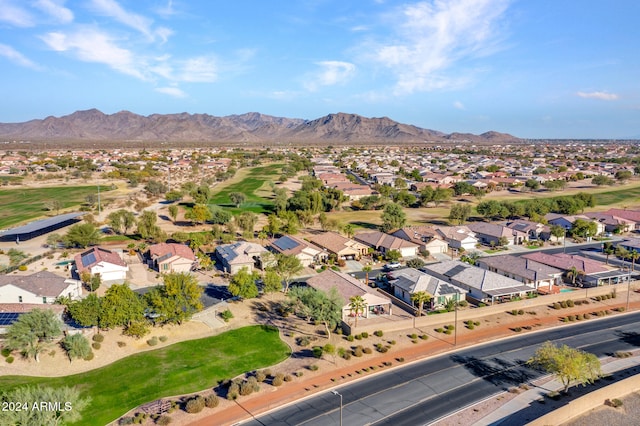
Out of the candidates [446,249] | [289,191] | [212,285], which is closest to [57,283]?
[212,285]

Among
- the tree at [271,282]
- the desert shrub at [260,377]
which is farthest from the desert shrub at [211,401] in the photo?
the tree at [271,282]

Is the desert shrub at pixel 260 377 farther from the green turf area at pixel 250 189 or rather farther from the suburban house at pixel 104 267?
the green turf area at pixel 250 189

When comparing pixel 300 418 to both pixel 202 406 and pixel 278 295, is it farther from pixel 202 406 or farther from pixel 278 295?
pixel 278 295

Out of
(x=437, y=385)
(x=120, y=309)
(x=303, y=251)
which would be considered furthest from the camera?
(x=303, y=251)

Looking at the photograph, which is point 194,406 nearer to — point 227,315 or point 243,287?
point 227,315

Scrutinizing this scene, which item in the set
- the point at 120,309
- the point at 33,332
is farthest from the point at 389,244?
the point at 33,332

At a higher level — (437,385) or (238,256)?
(238,256)

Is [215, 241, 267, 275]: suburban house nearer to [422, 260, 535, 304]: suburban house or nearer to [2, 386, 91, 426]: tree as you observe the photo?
[422, 260, 535, 304]: suburban house
